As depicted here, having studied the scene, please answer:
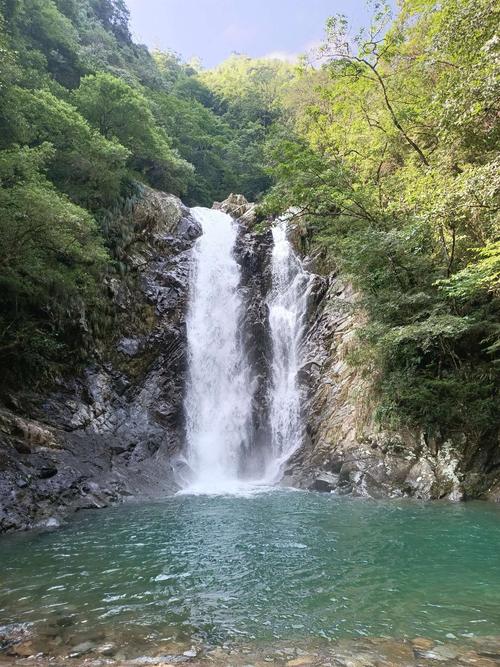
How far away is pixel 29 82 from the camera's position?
18609mm

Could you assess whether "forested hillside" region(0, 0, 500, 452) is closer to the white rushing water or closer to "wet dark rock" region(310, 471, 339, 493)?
"wet dark rock" region(310, 471, 339, 493)

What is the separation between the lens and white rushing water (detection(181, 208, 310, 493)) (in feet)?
48.7

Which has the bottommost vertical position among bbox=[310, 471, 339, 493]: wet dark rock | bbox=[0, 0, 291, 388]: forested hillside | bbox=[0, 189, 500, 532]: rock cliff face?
bbox=[310, 471, 339, 493]: wet dark rock

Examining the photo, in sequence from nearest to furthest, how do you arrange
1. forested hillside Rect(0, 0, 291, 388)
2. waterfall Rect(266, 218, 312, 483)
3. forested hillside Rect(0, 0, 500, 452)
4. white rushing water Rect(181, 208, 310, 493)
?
forested hillside Rect(0, 0, 500, 452)
forested hillside Rect(0, 0, 291, 388)
white rushing water Rect(181, 208, 310, 493)
waterfall Rect(266, 218, 312, 483)

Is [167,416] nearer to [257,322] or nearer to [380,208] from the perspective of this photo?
[257,322]

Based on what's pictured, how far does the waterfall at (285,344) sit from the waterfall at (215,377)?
113 cm

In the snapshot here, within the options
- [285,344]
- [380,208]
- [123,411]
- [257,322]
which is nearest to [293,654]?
[123,411]

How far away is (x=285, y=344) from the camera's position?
57.0 ft

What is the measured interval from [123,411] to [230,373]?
4.36m

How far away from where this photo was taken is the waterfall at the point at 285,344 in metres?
15.0

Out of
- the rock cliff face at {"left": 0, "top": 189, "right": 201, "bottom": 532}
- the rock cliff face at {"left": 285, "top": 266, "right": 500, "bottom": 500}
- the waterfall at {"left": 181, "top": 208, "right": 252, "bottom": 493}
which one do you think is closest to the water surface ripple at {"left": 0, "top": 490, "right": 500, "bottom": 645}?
the rock cliff face at {"left": 285, "top": 266, "right": 500, "bottom": 500}

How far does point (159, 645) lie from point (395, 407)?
9.64 metres

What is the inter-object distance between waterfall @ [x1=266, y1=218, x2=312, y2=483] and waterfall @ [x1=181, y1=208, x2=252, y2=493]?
3.71 feet

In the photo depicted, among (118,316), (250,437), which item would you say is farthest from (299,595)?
(118,316)
